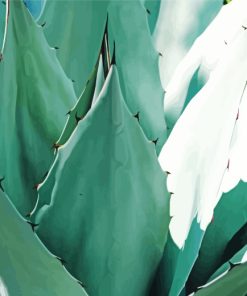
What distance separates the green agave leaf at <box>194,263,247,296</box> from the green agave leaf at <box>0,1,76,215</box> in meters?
0.25

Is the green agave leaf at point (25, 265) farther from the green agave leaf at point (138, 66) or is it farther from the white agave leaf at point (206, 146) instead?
the green agave leaf at point (138, 66)

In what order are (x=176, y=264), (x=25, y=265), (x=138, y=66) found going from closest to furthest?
(x=25, y=265) → (x=176, y=264) → (x=138, y=66)

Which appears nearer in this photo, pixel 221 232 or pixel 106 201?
pixel 106 201

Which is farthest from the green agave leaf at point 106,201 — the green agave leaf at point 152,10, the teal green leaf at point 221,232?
the green agave leaf at point 152,10

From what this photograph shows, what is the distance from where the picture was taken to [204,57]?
3.20ft

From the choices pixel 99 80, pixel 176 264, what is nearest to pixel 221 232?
pixel 176 264

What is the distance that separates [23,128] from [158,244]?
221mm

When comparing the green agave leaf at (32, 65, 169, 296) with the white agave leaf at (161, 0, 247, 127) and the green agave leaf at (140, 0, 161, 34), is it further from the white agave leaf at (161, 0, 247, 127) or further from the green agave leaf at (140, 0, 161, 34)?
the green agave leaf at (140, 0, 161, 34)

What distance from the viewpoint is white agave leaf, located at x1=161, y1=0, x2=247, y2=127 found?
3.15 feet

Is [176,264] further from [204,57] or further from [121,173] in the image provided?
[204,57]

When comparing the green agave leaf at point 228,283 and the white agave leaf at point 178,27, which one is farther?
the white agave leaf at point 178,27

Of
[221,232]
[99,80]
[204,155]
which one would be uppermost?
[99,80]

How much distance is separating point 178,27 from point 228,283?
0.54 meters

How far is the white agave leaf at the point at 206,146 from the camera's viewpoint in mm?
706
